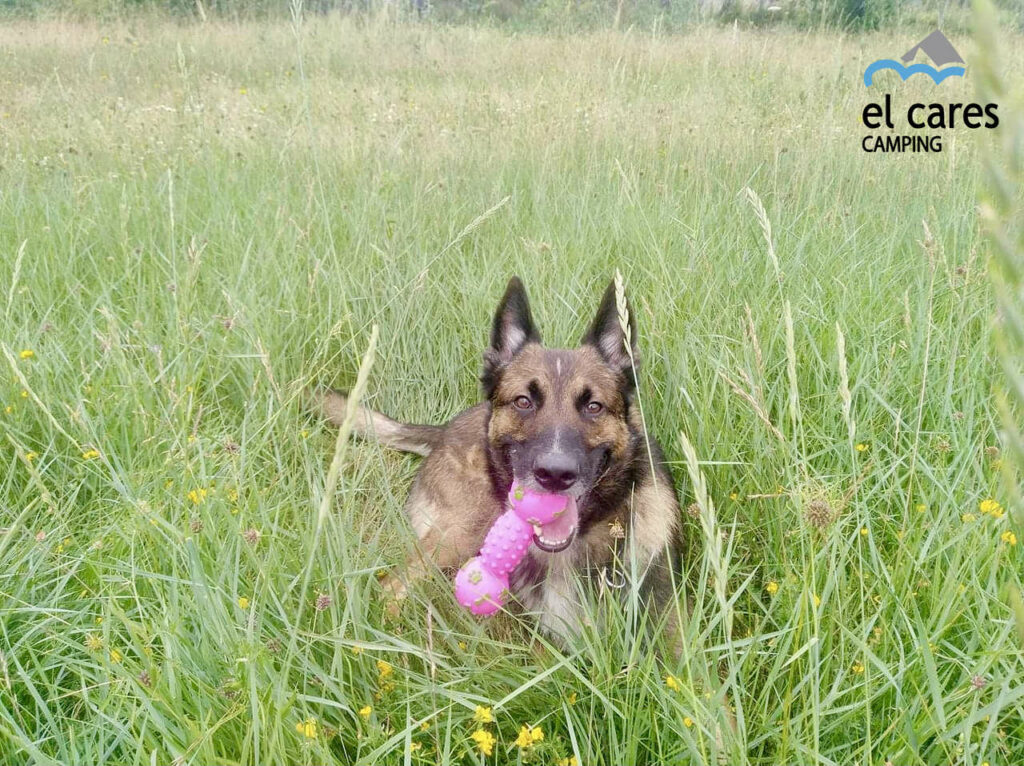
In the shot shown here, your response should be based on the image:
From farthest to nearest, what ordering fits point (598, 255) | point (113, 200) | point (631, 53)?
point (631, 53)
point (113, 200)
point (598, 255)

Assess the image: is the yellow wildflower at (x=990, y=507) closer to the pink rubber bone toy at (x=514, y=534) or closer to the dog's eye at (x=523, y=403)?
the pink rubber bone toy at (x=514, y=534)

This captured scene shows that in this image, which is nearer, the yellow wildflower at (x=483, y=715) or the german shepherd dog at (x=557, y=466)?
the yellow wildflower at (x=483, y=715)

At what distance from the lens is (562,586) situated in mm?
2621

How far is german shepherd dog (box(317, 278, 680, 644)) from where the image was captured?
99.7 inches

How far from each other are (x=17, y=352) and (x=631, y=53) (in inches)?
216

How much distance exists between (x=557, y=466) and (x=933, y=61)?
207 inches

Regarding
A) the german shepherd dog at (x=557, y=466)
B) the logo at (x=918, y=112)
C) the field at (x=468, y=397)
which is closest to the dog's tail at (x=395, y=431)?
the german shepherd dog at (x=557, y=466)

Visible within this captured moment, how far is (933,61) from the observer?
5684mm

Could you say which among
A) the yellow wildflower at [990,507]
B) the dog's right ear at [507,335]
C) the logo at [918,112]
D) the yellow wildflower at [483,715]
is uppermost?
the logo at [918,112]

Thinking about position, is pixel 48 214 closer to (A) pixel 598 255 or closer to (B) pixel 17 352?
(B) pixel 17 352

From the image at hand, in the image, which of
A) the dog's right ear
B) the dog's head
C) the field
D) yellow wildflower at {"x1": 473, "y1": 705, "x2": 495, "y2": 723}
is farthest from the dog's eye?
yellow wildflower at {"x1": 473, "y1": 705, "x2": 495, "y2": 723}

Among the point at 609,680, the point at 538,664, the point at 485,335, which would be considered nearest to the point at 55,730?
the point at 538,664

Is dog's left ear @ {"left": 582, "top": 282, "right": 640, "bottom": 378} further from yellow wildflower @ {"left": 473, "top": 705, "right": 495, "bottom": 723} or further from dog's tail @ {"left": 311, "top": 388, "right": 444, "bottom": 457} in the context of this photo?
yellow wildflower @ {"left": 473, "top": 705, "right": 495, "bottom": 723}

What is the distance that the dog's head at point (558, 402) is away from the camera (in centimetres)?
253
